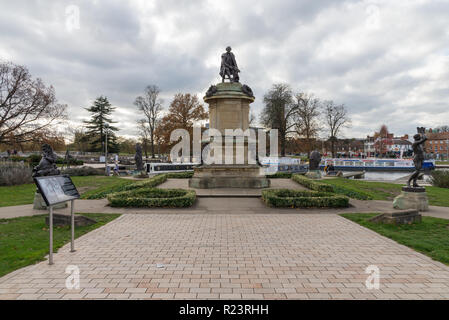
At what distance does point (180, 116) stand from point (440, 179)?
39.1 meters

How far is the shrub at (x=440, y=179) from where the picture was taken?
19.6 metres

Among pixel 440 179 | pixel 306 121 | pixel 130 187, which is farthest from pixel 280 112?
pixel 130 187

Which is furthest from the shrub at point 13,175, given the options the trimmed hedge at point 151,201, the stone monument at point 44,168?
the trimmed hedge at point 151,201

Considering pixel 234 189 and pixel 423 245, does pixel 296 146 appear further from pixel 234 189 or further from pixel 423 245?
pixel 423 245

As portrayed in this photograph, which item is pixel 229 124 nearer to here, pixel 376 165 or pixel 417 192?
pixel 417 192

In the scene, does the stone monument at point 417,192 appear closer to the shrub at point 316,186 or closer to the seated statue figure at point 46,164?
the shrub at point 316,186

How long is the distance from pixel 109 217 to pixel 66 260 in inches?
154

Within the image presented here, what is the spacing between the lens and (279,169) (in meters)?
32.5

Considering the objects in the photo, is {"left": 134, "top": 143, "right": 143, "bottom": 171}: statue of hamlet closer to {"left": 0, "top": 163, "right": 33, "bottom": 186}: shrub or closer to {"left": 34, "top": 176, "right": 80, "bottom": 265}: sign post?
{"left": 0, "top": 163, "right": 33, "bottom": 186}: shrub

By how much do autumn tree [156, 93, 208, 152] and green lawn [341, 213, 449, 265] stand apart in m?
41.4

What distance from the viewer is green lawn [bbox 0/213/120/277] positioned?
16.5ft

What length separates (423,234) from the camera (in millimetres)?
6949

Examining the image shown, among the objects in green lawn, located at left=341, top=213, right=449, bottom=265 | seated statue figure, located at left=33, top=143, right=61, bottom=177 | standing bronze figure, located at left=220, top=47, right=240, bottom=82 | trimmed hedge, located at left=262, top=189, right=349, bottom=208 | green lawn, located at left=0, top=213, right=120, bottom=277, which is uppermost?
standing bronze figure, located at left=220, top=47, right=240, bottom=82

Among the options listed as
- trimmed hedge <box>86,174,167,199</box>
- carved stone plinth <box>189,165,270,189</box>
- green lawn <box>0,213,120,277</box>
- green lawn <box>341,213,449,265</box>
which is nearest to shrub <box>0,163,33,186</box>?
trimmed hedge <box>86,174,167,199</box>
